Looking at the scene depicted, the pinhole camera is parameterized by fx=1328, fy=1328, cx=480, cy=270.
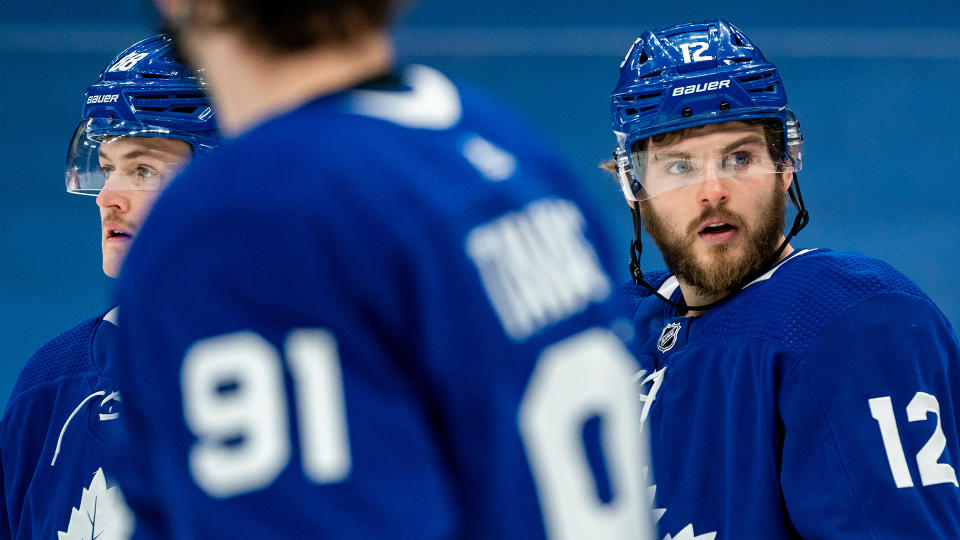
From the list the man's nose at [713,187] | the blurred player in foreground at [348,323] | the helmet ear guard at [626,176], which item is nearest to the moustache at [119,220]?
the helmet ear guard at [626,176]

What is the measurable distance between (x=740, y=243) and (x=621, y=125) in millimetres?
389

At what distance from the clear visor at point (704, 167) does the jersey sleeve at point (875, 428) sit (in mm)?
459

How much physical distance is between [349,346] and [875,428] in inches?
59.5

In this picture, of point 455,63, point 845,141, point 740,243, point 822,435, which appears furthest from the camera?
point 455,63

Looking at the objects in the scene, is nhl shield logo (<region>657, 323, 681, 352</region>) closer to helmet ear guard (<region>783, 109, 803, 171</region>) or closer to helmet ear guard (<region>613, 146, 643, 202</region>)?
helmet ear guard (<region>613, 146, 643, 202</region>)

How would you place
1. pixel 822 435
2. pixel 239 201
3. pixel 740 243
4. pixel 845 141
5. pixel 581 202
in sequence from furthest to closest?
pixel 845 141, pixel 740 243, pixel 822 435, pixel 581 202, pixel 239 201

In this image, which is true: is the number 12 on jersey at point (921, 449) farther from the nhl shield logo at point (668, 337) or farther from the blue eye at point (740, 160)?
the blue eye at point (740, 160)

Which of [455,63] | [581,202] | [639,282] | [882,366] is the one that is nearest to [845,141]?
[455,63]

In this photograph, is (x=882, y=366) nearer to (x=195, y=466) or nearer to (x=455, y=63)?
(x=195, y=466)

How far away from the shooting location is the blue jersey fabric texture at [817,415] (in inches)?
83.0

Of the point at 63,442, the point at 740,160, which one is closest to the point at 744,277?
the point at 740,160

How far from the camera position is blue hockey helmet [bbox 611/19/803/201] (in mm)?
2592

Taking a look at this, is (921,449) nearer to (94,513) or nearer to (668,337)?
(668,337)

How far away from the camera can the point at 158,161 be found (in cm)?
255
